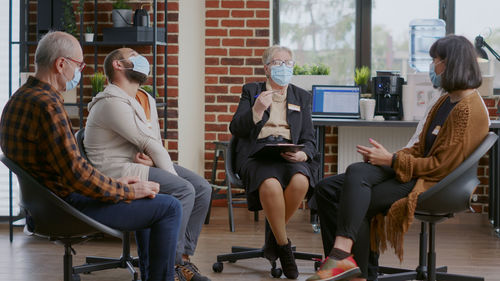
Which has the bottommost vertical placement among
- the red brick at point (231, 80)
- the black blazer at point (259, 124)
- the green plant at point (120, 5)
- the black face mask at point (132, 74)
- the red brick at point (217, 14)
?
the black blazer at point (259, 124)

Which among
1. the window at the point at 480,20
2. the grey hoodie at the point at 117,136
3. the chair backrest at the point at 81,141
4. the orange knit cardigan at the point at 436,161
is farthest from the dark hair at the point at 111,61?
the window at the point at 480,20

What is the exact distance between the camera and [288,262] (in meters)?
3.46

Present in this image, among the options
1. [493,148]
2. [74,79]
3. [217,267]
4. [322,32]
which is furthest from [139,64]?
[493,148]

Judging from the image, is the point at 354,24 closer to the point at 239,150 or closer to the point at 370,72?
the point at 370,72

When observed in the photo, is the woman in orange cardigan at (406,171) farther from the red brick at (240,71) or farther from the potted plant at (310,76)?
the red brick at (240,71)

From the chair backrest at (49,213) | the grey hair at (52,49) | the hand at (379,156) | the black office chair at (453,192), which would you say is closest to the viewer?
the chair backrest at (49,213)

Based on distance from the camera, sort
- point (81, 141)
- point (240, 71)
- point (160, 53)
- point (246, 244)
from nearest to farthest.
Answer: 1. point (81, 141)
2. point (246, 244)
3. point (160, 53)
4. point (240, 71)

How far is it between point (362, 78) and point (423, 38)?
548 millimetres

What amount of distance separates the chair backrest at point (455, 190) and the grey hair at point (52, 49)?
1.50 metres

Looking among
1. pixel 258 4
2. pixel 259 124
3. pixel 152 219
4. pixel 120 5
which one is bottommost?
pixel 152 219

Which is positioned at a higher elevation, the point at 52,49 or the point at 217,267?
the point at 52,49

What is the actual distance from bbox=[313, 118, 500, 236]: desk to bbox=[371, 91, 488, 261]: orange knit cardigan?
155 centimetres

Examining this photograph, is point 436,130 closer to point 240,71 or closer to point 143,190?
point 143,190

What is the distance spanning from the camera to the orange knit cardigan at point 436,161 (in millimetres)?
2797
